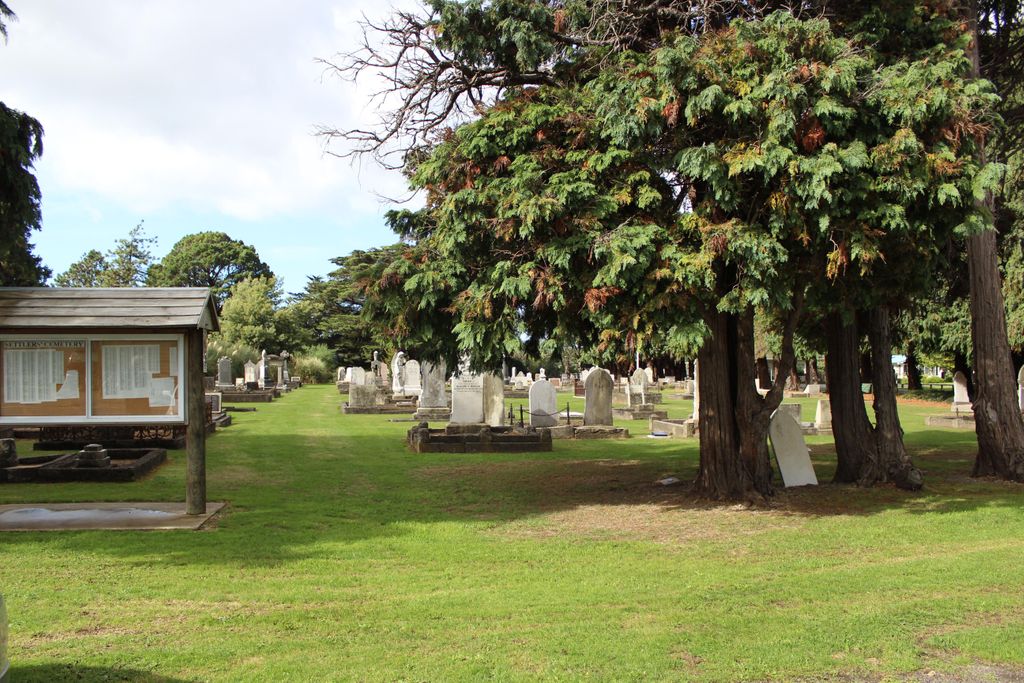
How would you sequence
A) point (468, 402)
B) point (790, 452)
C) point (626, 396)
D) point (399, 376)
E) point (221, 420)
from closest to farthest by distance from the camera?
point (790, 452)
point (468, 402)
point (221, 420)
point (399, 376)
point (626, 396)

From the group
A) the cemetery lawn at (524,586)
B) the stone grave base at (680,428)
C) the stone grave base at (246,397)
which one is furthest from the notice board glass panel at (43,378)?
the stone grave base at (246,397)

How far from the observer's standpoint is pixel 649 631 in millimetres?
6156

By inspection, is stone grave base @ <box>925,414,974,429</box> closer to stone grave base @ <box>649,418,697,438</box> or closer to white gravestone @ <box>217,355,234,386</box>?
stone grave base @ <box>649,418,697,438</box>

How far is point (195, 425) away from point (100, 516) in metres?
1.57

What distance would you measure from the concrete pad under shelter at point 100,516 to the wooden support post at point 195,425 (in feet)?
0.76

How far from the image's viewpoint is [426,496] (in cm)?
1274

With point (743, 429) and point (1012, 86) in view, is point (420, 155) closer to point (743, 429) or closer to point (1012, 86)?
point (743, 429)

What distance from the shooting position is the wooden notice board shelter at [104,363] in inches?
394

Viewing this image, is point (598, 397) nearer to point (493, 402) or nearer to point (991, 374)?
point (493, 402)

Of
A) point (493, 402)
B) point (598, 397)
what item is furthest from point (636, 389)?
point (493, 402)

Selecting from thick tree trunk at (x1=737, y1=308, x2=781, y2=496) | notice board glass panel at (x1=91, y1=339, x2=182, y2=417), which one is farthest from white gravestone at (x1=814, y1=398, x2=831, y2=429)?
notice board glass panel at (x1=91, y1=339, x2=182, y2=417)

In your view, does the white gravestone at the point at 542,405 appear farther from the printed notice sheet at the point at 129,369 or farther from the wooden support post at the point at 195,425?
the printed notice sheet at the point at 129,369

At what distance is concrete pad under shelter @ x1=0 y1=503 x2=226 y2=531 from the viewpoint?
9.62 metres

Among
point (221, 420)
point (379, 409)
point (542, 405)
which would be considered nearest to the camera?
point (542, 405)
